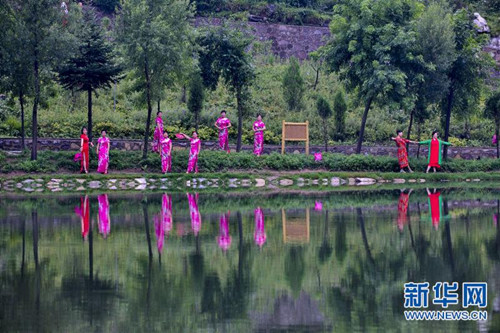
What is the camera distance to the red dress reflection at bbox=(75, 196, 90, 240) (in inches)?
689

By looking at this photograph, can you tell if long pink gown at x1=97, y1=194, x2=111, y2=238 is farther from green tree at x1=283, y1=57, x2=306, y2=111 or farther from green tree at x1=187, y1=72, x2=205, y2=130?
green tree at x1=283, y1=57, x2=306, y2=111

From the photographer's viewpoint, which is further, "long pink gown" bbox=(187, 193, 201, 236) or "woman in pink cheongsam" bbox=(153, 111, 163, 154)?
"woman in pink cheongsam" bbox=(153, 111, 163, 154)

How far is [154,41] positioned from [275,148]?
319 inches

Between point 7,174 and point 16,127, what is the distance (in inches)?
253

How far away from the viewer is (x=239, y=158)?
3256 cm

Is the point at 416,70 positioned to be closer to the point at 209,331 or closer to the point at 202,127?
the point at 202,127

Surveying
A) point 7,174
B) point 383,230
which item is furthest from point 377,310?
point 7,174

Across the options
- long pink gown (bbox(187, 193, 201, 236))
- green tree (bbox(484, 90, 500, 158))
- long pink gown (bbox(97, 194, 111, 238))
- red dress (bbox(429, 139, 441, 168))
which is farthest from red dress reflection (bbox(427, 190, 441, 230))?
green tree (bbox(484, 90, 500, 158))

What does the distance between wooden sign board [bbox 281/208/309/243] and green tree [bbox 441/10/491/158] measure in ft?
58.4

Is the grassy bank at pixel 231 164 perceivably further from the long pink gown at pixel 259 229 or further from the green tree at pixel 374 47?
the long pink gown at pixel 259 229

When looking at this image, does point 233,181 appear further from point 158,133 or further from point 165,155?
point 158,133

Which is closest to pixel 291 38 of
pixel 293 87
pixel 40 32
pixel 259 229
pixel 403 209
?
pixel 293 87

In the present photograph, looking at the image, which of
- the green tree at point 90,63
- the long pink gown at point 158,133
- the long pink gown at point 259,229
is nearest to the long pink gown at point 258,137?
the long pink gown at point 158,133

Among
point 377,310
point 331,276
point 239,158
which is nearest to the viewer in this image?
point 377,310
